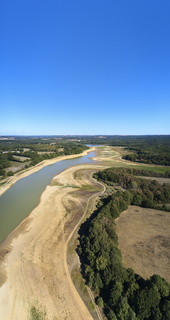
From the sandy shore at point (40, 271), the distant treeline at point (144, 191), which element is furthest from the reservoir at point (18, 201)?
Answer: the distant treeline at point (144, 191)

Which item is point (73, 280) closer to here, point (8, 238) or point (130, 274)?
point (130, 274)

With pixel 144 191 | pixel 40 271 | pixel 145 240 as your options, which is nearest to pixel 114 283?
pixel 40 271

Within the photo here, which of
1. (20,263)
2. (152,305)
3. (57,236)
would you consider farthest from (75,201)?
(152,305)

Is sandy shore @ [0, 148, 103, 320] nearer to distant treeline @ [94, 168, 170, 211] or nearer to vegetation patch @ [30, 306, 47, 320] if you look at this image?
vegetation patch @ [30, 306, 47, 320]

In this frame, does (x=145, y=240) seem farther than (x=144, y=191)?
No

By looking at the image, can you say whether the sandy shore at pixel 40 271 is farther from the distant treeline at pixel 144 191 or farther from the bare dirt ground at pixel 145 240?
the distant treeline at pixel 144 191

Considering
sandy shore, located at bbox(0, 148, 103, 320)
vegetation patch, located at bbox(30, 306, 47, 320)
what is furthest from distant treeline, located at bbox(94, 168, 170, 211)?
vegetation patch, located at bbox(30, 306, 47, 320)

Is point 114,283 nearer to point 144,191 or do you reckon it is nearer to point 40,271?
point 40,271
